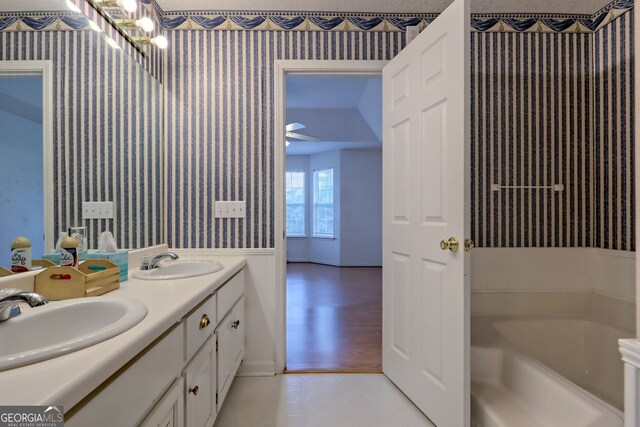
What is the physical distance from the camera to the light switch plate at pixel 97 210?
1.51 meters

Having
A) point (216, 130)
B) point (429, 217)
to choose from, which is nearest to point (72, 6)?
point (216, 130)

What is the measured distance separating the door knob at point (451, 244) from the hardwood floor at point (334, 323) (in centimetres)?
118

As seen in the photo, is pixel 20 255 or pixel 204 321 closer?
pixel 20 255

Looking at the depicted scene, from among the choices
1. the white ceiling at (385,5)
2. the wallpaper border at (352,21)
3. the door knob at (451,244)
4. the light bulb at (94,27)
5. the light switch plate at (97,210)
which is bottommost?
the door knob at (451,244)

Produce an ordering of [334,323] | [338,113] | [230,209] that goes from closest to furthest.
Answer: [230,209] < [334,323] < [338,113]

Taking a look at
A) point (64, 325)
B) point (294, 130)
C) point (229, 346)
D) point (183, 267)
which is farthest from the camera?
point (294, 130)

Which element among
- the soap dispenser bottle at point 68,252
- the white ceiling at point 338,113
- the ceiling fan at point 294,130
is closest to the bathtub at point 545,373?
the soap dispenser bottle at point 68,252

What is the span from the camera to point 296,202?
759cm

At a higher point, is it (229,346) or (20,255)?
(20,255)

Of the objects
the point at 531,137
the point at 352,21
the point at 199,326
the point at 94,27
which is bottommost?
the point at 199,326

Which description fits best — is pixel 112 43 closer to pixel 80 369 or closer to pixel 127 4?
pixel 127 4

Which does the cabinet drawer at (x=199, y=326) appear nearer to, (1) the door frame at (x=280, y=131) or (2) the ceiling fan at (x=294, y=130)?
(1) the door frame at (x=280, y=131)

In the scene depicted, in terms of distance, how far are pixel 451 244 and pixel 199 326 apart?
1.14 metres

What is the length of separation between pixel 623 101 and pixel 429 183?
1476mm
